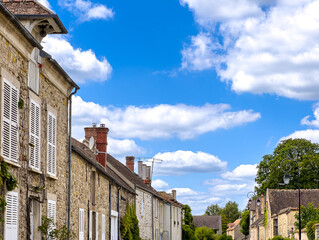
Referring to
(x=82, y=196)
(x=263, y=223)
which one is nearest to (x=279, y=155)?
(x=263, y=223)

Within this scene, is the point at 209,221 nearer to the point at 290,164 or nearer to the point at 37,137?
the point at 290,164

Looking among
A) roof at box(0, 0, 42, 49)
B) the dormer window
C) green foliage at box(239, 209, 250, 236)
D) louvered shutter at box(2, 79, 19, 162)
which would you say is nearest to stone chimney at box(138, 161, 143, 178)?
the dormer window

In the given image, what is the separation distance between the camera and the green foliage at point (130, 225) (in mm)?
30188

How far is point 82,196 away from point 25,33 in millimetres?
9257

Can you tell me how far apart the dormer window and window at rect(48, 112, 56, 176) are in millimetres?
1545

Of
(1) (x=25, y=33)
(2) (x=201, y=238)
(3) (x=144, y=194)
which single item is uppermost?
(1) (x=25, y=33)

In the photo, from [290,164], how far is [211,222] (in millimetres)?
71425

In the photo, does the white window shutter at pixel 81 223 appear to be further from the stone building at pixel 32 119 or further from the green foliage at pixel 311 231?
the green foliage at pixel 311 231

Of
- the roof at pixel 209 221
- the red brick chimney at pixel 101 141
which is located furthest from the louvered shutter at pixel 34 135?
the roof at pixel 209 221

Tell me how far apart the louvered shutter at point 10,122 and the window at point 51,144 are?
3200mm

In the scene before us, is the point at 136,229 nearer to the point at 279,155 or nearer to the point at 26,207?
the point at 26,207

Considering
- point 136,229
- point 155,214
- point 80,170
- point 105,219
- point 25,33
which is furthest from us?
point 155,214

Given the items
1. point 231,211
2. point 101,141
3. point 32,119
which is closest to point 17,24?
point 32,119

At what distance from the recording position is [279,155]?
72.2 m
